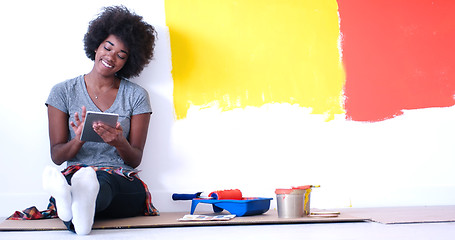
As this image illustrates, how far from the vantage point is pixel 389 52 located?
9.07 feet

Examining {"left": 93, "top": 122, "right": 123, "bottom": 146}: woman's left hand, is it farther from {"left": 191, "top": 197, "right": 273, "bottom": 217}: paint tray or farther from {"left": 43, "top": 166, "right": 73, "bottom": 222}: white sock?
{"left": 191, "top": 197, "right": 273, "bottom": 217}: paint tray

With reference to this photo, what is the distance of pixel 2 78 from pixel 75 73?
0.36 m

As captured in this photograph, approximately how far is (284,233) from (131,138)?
980 mm

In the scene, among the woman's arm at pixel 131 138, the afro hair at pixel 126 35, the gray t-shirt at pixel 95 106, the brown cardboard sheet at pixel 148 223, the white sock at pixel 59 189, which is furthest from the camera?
the afro hair at pixel 126 35

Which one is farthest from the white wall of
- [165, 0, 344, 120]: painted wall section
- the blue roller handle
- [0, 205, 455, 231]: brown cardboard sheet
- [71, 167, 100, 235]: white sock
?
[71, 167, 100, 235]: white sock

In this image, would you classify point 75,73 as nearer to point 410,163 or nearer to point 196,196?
point 196,196

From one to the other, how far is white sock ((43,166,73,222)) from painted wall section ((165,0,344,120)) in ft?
3.71

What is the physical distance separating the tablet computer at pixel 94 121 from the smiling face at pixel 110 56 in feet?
1.46

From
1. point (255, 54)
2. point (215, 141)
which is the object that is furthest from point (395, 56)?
point (215, 141)

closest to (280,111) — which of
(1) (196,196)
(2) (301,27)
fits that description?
(2) (301,27)

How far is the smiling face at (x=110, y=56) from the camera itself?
232 centimetres

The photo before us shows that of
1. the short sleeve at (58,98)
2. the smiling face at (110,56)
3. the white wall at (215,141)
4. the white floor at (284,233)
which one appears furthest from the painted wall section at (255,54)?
the white floor at (284,233)

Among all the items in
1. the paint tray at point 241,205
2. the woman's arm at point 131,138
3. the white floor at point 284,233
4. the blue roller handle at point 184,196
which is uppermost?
the woman's arm at point 131,138

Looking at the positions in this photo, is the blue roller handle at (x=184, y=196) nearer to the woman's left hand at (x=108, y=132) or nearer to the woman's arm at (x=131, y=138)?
the woman's arm at (x=131, y=138)
